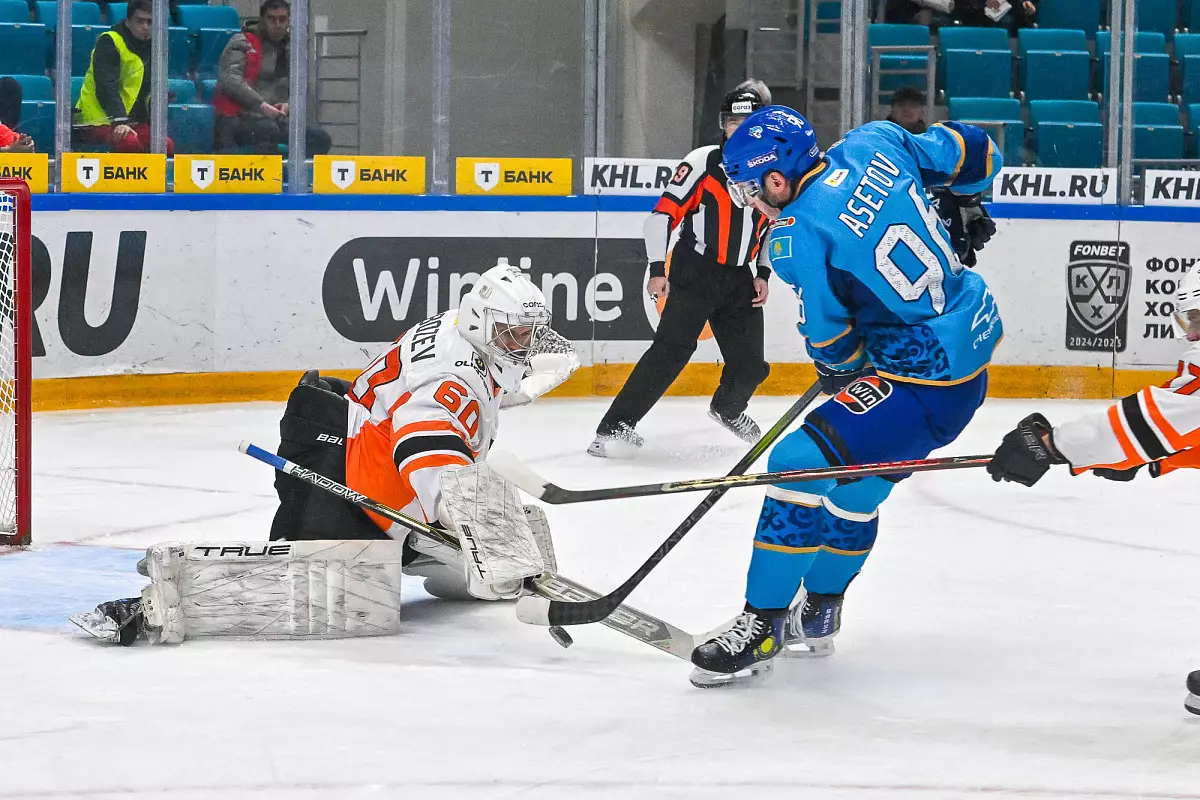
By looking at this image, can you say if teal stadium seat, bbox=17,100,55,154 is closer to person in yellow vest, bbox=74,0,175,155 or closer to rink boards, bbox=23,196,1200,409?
person in yellow vest, bbox=74,0,175,155

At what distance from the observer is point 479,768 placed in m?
2.48

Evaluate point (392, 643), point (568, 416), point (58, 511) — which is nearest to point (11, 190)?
point (58, 511)

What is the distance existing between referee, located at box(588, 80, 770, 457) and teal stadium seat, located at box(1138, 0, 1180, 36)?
287 cm

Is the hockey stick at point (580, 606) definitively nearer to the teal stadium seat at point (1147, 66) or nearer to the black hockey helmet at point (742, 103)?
the black hockey helmet at point (742, 103)

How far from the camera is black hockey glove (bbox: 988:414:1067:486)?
2.58 meters

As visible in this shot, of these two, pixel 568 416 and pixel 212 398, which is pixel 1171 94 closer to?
pixel 568 416

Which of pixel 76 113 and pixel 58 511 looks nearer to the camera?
pixel 58 511

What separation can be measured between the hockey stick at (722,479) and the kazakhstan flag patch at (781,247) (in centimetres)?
39

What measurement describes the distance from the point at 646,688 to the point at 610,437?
286cm

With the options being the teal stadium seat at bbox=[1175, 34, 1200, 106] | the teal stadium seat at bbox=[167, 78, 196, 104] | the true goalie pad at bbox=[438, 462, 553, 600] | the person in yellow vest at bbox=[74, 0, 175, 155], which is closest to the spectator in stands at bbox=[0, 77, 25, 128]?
the person in yellow vest at bbox=[74, 0, 175, 155]

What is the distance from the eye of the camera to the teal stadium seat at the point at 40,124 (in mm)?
6449

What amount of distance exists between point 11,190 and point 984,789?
3.02 metres

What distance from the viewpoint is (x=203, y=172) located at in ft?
21.9

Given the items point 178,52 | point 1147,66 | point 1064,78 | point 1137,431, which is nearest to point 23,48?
point 178,52
